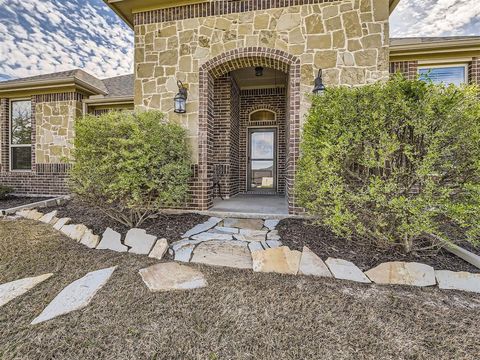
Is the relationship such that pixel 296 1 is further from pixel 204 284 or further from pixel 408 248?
pixel 204 284

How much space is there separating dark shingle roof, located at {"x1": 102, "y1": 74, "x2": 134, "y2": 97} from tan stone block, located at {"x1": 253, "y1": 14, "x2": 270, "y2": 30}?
185 inches

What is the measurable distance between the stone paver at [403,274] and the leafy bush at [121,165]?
8.91ft

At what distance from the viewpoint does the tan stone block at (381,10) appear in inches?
148

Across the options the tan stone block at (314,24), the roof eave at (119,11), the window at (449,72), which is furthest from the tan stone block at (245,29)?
the window at (449,72)

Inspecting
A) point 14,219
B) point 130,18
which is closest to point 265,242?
point 14,219

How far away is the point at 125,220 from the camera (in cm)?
353

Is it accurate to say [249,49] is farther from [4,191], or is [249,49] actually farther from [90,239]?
[4,191]

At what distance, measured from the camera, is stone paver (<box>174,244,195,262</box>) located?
8.51 ft

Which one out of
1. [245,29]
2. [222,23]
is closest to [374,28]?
[245,29]

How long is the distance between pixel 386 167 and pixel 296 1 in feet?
10.8

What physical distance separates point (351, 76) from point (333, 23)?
94 centimetres

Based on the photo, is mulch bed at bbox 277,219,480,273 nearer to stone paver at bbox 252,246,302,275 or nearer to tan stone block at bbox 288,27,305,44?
stone paver at bbox 252,246,302,275

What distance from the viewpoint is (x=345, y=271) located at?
225cm

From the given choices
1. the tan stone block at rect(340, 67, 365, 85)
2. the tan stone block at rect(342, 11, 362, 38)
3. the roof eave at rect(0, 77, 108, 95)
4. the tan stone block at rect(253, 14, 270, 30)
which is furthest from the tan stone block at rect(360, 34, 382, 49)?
the roof eave at rect(0, 77, 108, 95)
